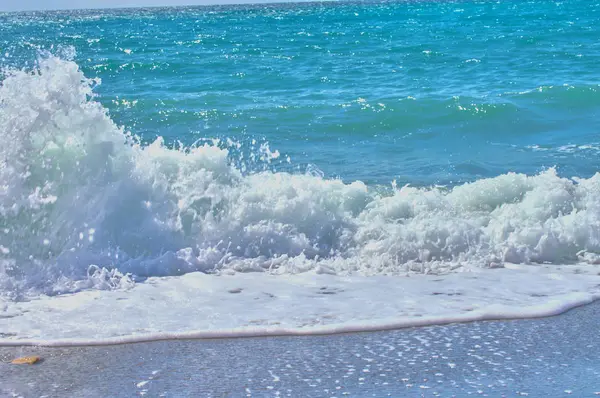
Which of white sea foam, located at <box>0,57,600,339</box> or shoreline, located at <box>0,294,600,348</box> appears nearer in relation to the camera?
shoreline, located at <box>0,294,600,348</box>

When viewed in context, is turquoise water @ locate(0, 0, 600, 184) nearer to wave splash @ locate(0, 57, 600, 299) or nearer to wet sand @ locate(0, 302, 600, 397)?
wave splash @ locate(0, 57, 600, 299)

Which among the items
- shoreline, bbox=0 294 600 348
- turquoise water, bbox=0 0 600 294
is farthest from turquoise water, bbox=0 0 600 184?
Result: shoreline, bbox=0 294 600 348

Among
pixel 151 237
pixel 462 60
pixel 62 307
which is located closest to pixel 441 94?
pixel 462 60

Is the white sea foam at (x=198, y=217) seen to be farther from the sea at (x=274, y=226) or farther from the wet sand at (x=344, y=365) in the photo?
the wet sand at (x=344, y=365)

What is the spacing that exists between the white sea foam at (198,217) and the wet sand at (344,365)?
3.77ft

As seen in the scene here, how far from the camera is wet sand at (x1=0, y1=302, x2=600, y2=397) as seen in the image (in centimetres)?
339

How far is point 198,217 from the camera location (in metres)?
6.01

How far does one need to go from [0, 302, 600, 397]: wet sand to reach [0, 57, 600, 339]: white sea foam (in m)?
1.15

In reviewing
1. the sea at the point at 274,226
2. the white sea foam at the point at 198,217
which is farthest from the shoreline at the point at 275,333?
the white sea foam at the point at 198,217

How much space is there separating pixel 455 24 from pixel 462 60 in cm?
1225

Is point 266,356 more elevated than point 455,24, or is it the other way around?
point 455,24

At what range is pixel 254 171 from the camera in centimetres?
774

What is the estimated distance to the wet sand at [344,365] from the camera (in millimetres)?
3393

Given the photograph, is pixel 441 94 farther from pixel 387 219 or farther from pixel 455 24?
pixel 455 24
